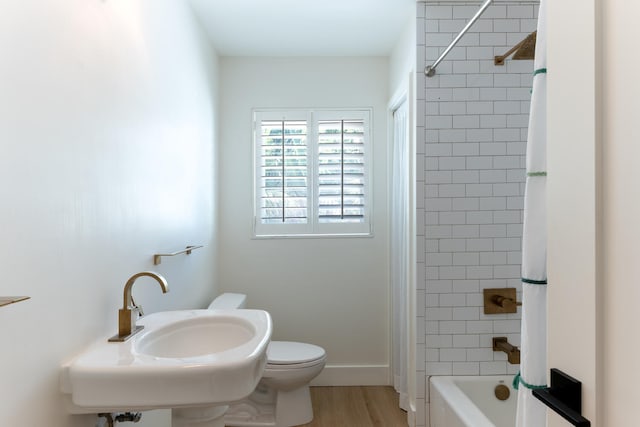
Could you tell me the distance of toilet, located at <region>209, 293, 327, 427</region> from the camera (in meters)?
2.55

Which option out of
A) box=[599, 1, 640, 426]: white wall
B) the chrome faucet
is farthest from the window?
box=[599, 1, 640, 426]: white wall

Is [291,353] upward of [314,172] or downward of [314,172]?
downward

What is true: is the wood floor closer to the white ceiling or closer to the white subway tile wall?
the white subway tile wall

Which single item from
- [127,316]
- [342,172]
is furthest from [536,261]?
[342,172]

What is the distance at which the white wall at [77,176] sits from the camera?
100 cm

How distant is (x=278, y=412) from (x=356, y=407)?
0.57 m

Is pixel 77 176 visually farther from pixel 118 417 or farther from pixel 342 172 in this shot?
pixel 342 172

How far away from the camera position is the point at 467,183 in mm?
2471

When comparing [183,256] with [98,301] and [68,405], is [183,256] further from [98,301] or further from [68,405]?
[68,405]

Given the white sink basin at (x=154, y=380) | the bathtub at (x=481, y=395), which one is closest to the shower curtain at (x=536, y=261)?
the white sink basin at (x=154, y=380)

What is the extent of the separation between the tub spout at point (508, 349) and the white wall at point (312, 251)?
3.16 ft

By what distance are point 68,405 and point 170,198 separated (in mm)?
1095

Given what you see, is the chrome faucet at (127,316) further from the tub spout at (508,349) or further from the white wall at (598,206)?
the tub spout at (508,349)

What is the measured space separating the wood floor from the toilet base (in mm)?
86
